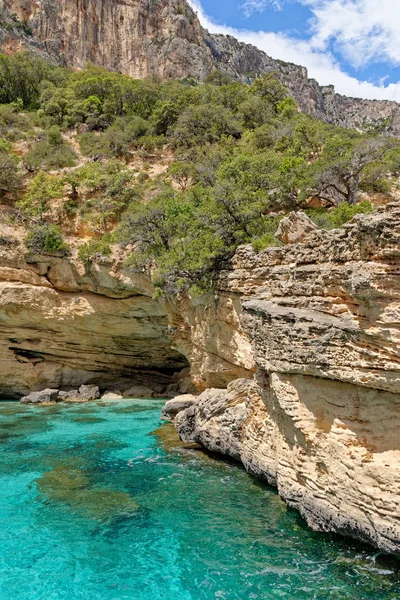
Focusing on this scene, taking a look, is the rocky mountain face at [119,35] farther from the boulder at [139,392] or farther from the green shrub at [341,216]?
the green shrub at [341,216]

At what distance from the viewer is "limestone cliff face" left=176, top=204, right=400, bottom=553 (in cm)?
669

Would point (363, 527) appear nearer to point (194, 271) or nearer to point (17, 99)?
point (194, 271)

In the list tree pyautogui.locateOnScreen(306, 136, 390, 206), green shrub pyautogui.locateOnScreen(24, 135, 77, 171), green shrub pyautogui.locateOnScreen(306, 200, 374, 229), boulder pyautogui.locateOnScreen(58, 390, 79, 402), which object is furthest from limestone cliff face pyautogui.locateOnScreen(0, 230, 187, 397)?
tree pyautogui.locateOnScreen(306, 136, 390, 206)

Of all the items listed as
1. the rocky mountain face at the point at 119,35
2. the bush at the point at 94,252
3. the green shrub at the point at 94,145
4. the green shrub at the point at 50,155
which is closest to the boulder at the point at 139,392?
the bush at the point at 94,252

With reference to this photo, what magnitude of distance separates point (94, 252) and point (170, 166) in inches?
377

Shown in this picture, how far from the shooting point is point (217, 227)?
1586 cm

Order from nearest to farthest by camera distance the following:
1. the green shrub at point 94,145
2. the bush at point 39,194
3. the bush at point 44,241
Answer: the bush at point 44,241 < the bush at point 39,194 < the green shrub at point 94,145

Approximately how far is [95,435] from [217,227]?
9.44 meters

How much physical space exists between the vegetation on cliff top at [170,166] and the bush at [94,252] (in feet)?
0.25

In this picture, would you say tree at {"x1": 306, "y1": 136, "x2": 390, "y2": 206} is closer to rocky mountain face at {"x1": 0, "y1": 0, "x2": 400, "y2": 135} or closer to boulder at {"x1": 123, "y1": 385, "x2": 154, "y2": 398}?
boulder at {"x1": 123, "y1": 385, "x2": 154, "y2": 398}

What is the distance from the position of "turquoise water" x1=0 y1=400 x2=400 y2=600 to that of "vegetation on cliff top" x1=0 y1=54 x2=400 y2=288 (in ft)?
24.1

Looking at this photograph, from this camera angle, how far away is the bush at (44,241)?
2031 cm

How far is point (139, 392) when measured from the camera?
2375 centimetres

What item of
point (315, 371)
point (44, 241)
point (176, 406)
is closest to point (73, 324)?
point (44, 241)
